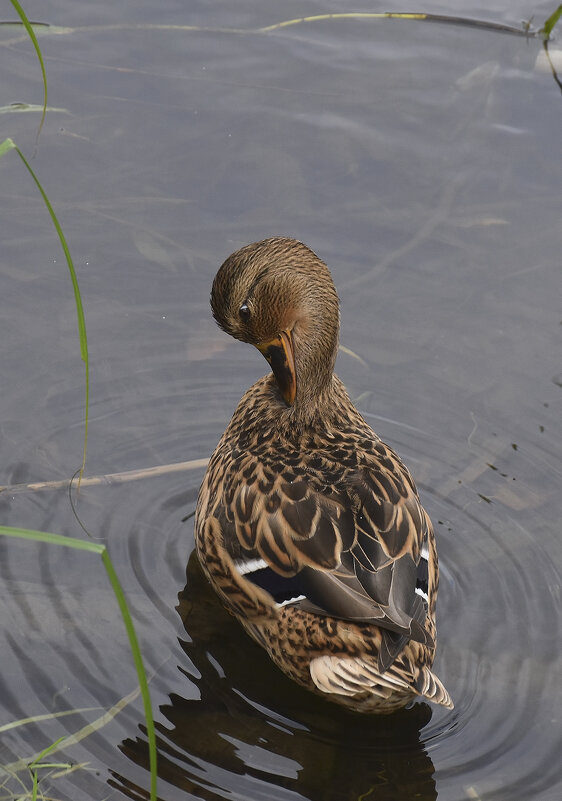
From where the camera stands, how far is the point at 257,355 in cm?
609

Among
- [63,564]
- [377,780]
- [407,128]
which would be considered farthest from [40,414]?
[407,128]

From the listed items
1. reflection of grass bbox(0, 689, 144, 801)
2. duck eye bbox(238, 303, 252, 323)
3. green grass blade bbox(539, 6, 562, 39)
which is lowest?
reflection of grass bbox(0, 689, 144, 801)

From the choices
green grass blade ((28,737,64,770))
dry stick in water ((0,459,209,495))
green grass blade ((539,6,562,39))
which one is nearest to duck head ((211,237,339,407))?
dry stick in water ((0,459,209,495))

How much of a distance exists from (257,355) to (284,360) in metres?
1.26

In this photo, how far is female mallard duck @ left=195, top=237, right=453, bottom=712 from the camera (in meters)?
4.24

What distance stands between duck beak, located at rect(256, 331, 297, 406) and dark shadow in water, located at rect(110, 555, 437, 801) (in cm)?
111

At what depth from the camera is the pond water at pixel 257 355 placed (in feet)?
14.3

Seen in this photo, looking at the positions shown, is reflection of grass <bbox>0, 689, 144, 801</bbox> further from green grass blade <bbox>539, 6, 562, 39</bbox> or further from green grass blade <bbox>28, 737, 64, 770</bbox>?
green grass blade <bbox>539, 6, 562, 39</bbox>

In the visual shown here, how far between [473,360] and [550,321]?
1.75ft

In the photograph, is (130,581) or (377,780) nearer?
(377,780)

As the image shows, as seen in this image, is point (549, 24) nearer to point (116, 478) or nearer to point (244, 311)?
point (244, 311)

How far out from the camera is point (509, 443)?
5684 mm

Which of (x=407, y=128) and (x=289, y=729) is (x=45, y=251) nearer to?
(x=407, y=128)

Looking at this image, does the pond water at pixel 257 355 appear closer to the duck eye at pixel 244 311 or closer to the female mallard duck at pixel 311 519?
the female mallard duck at pixel 311 519
